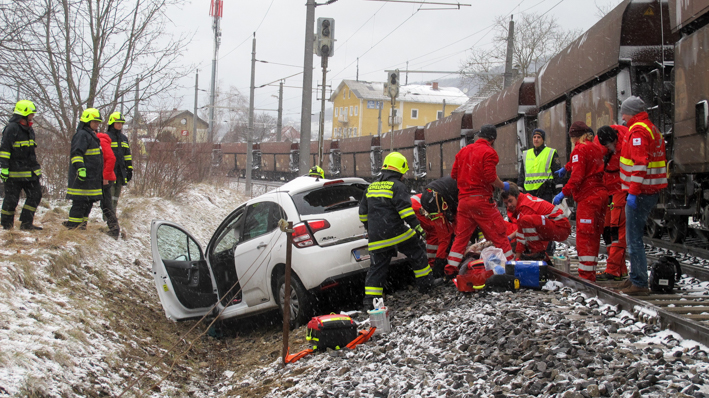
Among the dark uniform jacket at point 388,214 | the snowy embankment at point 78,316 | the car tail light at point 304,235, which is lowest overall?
the snowy embankment at point 78,316

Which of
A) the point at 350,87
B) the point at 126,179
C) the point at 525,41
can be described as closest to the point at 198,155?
the point at 126,179

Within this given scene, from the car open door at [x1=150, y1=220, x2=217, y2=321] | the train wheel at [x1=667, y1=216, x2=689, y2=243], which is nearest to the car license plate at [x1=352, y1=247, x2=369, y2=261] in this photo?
the car open door at [x1=150, y1=220, x2=217, y2=321]

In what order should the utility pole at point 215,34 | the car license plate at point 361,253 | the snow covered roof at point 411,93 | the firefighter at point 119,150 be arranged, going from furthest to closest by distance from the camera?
the snow covered roof at point 411,93 → the utility pole at point 215,34 → the firefighter at point 119,150 → the car license plate at point 361,253

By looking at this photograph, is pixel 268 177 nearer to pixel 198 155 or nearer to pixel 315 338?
pixel 198 155

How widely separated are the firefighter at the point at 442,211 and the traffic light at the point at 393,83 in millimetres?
9307

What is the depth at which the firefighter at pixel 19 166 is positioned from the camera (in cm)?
712

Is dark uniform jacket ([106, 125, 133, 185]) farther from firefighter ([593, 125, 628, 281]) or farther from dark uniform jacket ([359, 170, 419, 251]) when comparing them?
firefighter ([593, 125, 628, 281])

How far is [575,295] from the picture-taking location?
4887mm

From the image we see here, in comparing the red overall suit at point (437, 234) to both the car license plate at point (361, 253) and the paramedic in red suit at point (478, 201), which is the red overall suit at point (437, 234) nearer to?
the paramedic in red suit at point (478, 201)

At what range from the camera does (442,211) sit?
6.59m

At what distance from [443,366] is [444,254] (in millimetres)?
2831

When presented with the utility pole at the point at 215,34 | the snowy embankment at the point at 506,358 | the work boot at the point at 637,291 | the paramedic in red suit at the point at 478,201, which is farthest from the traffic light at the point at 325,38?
the utility pole at the point at 215,34

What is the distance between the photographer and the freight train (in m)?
5.96

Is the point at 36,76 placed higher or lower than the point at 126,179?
higher
